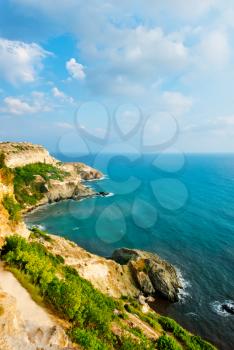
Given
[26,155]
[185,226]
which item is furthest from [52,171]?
[185,226]

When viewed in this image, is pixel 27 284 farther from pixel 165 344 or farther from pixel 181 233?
pixel 181 233

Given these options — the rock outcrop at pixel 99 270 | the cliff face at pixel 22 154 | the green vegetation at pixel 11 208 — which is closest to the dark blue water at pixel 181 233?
the rock outcrop at pixel 99 270

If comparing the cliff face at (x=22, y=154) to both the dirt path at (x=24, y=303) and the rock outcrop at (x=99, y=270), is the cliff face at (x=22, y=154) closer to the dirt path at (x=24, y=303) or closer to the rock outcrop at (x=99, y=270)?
the rock outcrop at (x=99, y=270)

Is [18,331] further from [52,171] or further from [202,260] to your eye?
[52,171]

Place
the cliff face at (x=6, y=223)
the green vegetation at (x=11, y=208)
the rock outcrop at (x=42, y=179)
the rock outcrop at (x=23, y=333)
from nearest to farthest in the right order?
the rock outcrop at (x=23, y=333), the cliff face at (x=6, y=223), the green vegetation at (x=11, y=208), the rock outcrop at (x=42, y=179)

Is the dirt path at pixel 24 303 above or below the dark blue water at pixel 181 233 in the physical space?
above

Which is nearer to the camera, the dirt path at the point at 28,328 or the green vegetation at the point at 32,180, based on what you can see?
the dirt path at the point at 28,328

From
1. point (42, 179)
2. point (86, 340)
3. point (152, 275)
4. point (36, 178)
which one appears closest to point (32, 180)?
point (36, 178)

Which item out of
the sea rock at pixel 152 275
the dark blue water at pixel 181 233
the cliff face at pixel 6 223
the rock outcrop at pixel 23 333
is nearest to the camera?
the rock outcrop at pixel 23 333
